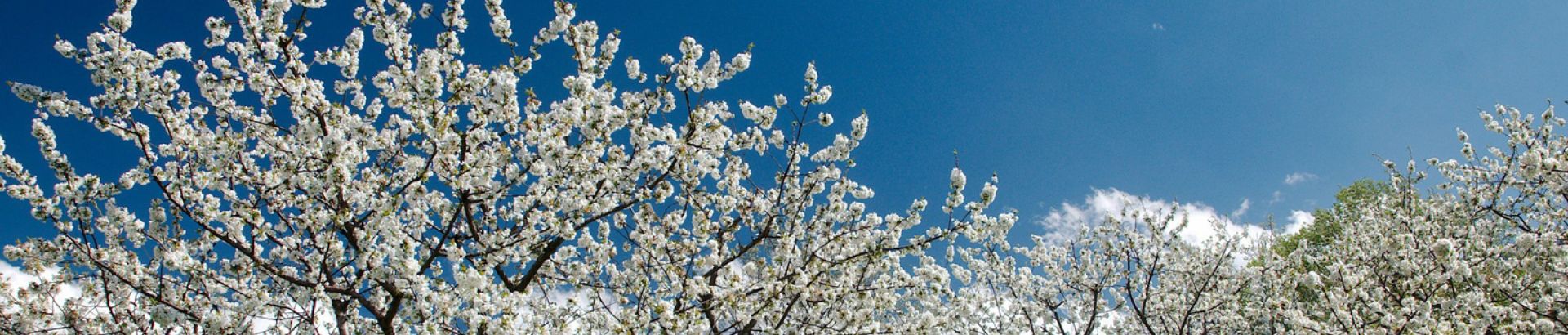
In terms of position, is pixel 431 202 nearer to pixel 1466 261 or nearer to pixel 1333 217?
pixel 1466 261

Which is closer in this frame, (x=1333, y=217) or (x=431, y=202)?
(x=431, y=202)

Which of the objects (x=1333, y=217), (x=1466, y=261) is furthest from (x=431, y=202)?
(x=1333, y=217)

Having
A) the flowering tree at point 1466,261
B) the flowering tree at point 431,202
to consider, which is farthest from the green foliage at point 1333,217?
the flowering tree at point 431,202

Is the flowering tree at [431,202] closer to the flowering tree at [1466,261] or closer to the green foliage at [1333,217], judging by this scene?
the flowering tree at [1466,261]

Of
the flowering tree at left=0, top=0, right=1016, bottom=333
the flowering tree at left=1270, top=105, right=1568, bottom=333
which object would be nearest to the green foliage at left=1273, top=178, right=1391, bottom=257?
the flowering tree at left=1270, top=105, right=1568, bottom=333

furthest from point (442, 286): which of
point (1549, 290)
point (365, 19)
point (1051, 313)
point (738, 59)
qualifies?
point (1549, 290)

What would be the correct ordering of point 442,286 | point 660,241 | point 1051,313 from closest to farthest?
point 442,286 < point 660,241 < point 1051,313

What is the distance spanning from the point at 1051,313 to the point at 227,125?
10.4m

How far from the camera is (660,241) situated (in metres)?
7.66

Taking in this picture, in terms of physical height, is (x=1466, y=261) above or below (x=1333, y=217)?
below

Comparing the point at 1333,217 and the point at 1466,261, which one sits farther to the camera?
the point at 1333,217

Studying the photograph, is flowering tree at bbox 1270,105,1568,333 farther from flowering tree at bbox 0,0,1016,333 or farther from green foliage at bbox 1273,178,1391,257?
green foliage at bbox 1273,178,1391,257

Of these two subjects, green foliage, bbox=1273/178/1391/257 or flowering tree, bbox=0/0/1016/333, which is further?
green foliage, bbox=1273/178/1391/257

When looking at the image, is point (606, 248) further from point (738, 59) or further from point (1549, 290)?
point (1549, 290)
